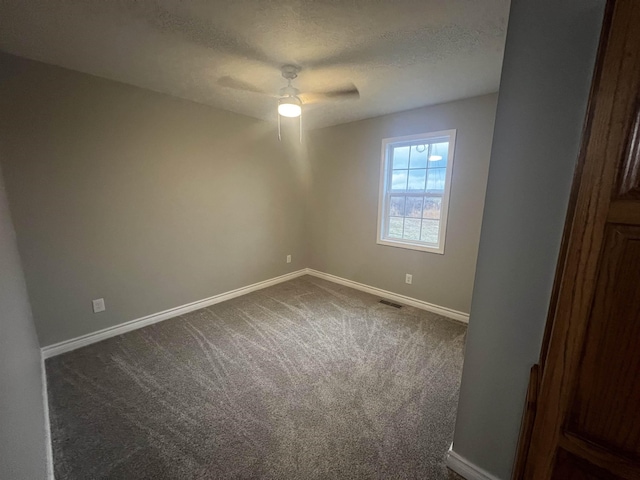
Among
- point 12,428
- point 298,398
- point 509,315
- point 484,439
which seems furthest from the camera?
point 298,398

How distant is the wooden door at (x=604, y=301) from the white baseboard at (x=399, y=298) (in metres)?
2.45

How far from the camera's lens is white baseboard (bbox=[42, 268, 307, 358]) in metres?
2.17

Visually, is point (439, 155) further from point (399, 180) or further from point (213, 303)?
point (213, 303)

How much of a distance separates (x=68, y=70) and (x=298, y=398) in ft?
10.1

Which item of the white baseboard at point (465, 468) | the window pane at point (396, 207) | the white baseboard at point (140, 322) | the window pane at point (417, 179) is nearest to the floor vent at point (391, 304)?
the window pane at point (396, 207)

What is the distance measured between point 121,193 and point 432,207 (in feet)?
10.7

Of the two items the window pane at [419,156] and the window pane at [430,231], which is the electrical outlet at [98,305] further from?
the window pane at [419,156]

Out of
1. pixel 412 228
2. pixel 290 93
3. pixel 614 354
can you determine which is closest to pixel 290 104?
pixel 290 93

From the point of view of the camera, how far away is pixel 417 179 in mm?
3066

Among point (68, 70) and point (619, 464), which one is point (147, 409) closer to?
point (619, 464)

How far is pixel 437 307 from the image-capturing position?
2.98m

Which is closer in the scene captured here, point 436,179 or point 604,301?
point 604,301

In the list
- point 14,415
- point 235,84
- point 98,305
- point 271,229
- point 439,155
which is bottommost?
point 98,305

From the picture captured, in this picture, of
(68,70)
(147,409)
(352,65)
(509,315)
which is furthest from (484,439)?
(68,70)
